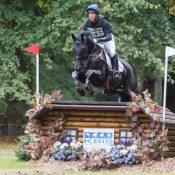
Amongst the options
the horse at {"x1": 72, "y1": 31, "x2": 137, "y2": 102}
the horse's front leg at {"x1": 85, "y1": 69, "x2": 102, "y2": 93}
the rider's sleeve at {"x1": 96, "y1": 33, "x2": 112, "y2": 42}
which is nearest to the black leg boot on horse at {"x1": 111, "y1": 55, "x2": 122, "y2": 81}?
the horse at {"x1": 72, "y1": 31, "x2": 137, "y2": 102}

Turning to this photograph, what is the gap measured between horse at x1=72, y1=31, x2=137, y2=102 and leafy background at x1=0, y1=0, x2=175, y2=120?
245 inches

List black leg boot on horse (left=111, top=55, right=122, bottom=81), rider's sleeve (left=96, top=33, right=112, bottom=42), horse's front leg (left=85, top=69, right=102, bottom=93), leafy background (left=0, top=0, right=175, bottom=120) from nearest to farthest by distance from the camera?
horse's front leg (left=85, top=69, right=102, bottom=93) → rider's sleeve (left=96, top=33, right=112, bottom=42) → black leg boot on horse (left=111, top=55, right=122, bottom=81) → leafy background (left=0, top=0, right=175, bottom=120)

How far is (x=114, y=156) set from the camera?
1359 centimetres

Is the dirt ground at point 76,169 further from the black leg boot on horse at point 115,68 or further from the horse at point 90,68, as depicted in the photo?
the black leg boot on horse at point 115,68

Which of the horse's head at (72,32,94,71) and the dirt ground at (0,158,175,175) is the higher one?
the horse's head at (72,32,94,71)

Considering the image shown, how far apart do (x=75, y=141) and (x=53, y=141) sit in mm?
612

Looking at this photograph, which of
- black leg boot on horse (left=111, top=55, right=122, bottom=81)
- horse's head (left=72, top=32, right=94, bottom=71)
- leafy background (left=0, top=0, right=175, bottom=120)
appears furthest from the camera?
leafy background (left=0, top=0, right=175, bottom=120)

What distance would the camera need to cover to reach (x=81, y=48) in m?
13.8

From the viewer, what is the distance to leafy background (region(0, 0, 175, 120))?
2150cm

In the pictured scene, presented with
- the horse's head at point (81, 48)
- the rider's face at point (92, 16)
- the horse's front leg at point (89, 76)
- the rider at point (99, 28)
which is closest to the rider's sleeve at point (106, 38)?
the rider at point (99, 28)

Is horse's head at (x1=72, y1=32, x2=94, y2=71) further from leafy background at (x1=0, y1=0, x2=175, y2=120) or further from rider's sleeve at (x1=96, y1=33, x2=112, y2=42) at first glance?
leafy background at (x1=0, y1=0, x2=175, y2=120)

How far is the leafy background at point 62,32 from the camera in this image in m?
21.5

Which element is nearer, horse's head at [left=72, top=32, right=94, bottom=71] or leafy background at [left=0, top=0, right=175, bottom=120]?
horse's head at [left=72, top=32, right=94, bottom=71]

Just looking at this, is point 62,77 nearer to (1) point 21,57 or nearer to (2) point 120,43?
(1) point 21,57
